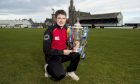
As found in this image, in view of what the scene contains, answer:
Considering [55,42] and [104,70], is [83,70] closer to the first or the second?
[104,70]

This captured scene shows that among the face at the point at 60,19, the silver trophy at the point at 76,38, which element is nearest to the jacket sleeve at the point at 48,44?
the face at the point at 60,19

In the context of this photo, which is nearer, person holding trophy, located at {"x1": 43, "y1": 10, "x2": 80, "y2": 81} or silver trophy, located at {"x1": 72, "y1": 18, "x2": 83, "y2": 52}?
person holding trophy, located at {"x1": 43, "y1": 10, "x2": 80, "y2": 81}

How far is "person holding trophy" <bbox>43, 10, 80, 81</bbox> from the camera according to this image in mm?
7012

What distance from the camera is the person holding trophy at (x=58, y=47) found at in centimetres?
701

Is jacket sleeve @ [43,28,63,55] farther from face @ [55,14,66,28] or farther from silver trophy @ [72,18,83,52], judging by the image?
silver trophy @ [72,18,83,52]

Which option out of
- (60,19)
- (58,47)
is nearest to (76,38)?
(58,47)

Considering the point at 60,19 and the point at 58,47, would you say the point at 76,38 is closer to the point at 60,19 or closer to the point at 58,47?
the point at 58,47

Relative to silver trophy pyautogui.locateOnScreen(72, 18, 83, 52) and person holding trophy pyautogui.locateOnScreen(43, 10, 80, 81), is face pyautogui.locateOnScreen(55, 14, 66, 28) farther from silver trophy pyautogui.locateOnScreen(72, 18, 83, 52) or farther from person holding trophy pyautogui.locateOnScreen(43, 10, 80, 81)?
silver trophy pyautogui.locateOnScreen(72, 18, 83, 52)

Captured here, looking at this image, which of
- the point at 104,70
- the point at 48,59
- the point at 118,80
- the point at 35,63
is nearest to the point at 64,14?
the point at 48,59

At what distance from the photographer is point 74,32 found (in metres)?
7.67

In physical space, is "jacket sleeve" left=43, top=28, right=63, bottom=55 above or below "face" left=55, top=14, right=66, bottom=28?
below

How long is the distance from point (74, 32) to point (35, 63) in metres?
3.48

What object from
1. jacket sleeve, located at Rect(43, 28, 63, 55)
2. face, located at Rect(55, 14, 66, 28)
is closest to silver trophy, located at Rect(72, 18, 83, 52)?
jacket sleeve, located at Rect(43, 28, 63, 55)

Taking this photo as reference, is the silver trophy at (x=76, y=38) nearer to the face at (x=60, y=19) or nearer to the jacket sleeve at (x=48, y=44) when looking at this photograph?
the jacket sleeve at (x=48, y=44)
